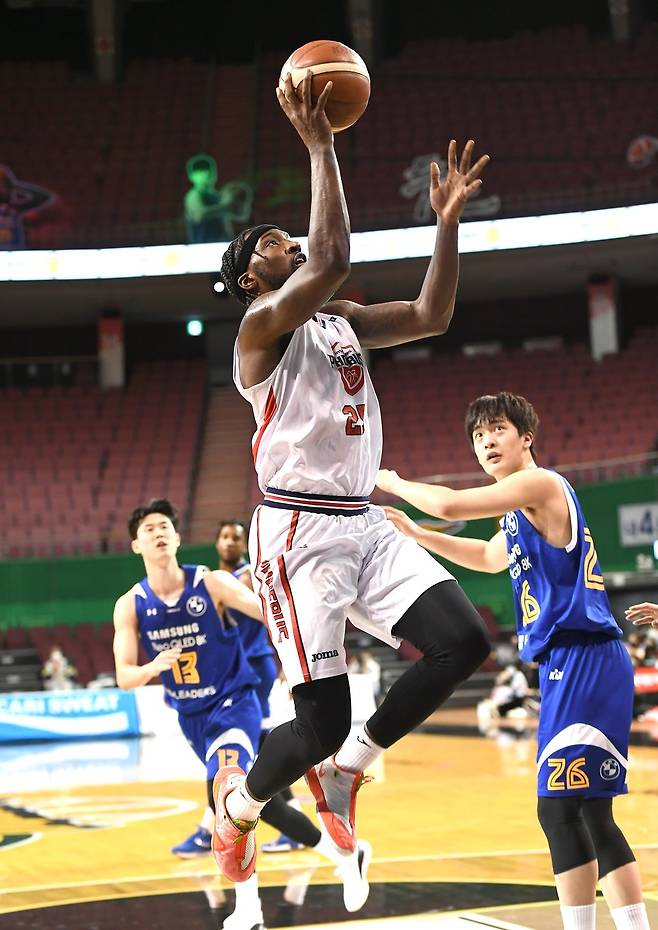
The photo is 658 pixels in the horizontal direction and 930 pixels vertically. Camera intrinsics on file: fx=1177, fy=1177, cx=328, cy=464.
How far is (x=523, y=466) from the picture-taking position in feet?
13.7

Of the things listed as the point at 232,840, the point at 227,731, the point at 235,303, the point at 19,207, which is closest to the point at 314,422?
the point at 232,840

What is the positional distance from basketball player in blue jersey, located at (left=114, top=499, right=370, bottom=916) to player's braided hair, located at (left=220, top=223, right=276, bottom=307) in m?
2.40

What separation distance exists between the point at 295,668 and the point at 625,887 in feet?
4.13

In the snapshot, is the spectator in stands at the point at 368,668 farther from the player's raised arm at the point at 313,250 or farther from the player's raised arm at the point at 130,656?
the player's raised arm at the point at 313,250

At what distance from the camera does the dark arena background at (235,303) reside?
703 inches

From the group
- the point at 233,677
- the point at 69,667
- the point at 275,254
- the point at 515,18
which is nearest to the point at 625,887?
the point at 275,254

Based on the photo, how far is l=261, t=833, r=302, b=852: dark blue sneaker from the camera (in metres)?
7.14

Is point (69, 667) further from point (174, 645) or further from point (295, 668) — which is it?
point (295, 668)

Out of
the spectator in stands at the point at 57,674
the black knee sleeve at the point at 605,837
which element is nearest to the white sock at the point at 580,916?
the black knee sleeve at the point at 605,837

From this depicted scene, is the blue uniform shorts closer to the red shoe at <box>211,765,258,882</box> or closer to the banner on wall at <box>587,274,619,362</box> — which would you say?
the red shoe at <box>211,765,258,882</box>

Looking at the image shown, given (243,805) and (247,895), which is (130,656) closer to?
(247,895)

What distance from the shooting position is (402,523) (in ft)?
13.9

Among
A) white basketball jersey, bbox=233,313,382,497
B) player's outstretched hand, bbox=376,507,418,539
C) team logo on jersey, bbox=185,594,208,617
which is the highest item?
white basketball jersey, bbox=233,313,382,497

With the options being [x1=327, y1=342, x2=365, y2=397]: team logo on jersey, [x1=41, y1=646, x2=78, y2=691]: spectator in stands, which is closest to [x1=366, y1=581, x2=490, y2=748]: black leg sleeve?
[x1=327, y1=342, x2=365, y2=397]: team logo on jersey
